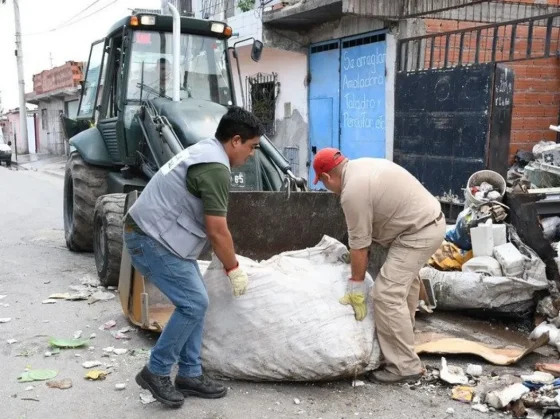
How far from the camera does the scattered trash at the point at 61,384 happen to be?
379 cm

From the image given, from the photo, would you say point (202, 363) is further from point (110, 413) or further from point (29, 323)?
point (29, 323)

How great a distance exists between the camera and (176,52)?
5887mm

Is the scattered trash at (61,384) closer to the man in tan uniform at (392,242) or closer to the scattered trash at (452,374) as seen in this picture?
the man in tan uniform at (392,242)

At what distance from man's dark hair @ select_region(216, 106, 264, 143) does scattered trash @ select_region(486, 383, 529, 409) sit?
194 centimetres

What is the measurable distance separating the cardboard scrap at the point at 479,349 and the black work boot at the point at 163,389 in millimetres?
1600

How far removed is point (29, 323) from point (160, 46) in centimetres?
299

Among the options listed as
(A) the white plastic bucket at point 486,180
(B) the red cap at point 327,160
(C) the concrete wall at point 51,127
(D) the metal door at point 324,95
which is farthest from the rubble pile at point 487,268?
(C) the concrete wall at point 51,127

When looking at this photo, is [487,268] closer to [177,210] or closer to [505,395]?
[505,395]

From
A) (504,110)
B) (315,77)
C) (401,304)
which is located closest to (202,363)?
(401,304)

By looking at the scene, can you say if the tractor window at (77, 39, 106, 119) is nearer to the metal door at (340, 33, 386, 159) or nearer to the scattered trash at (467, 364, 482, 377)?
the metal door at (340, 33, 386, 159)

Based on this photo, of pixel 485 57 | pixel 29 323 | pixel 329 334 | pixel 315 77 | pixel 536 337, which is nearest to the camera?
pixel 329 334

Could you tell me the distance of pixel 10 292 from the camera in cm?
580

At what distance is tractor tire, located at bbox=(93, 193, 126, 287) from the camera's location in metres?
5.60

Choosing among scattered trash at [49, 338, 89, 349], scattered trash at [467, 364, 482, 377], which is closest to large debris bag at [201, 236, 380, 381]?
scattered trash at [467, 364, 482, 377]
